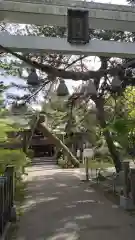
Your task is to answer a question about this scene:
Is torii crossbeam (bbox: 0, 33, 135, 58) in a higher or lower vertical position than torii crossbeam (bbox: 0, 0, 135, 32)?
lower

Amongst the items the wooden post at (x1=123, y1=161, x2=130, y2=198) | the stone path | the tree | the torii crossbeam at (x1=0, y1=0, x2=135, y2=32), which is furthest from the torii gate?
the wooden post at (x1=123, y1=161, x2=130, y2=198)

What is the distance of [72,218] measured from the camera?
22.7ft

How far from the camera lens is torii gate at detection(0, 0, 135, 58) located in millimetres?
4266

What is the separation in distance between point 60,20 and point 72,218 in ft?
13.5

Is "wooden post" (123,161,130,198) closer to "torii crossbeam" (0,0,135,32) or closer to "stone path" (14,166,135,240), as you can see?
"stone path" (14,166,135,240)

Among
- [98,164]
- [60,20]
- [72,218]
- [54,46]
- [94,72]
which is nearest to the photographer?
[54,46]

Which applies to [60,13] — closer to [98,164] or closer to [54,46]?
[54,46]

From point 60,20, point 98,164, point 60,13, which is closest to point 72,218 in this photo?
point 60,20

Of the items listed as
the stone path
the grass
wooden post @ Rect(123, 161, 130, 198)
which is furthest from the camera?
the grass

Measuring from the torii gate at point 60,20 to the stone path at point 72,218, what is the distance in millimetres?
3000

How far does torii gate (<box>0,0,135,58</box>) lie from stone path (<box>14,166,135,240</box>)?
3.00 m

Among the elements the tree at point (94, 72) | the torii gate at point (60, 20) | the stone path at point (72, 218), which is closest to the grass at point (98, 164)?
the stone path at point (72, 218)

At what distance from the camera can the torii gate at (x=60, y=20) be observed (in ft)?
14.0

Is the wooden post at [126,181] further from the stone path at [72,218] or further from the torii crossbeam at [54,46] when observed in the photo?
the torii crossbeam at [54,46]
